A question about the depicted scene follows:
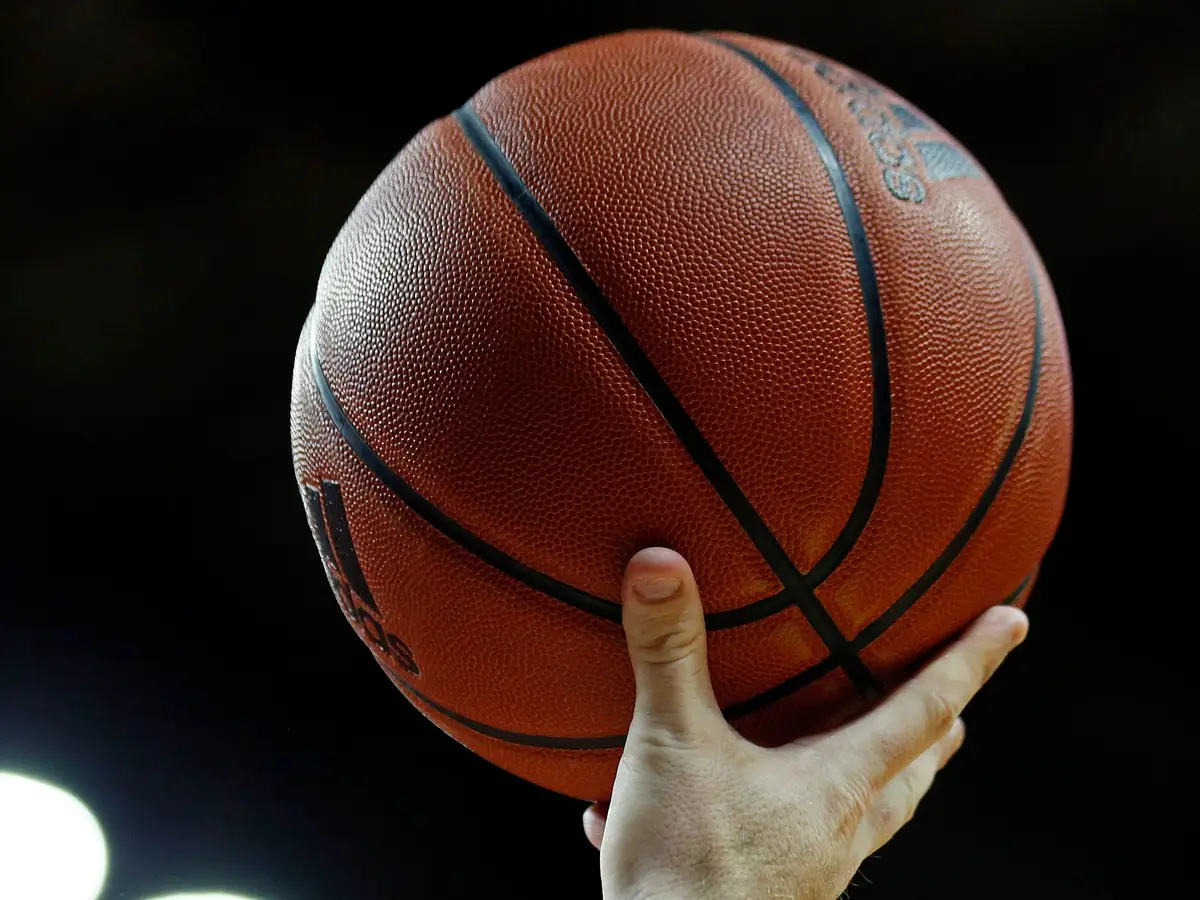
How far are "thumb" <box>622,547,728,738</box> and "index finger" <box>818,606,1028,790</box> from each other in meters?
0.13

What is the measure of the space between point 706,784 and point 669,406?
281mm

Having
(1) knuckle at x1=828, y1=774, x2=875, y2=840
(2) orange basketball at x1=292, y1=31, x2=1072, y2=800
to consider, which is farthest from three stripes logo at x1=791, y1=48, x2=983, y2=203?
(1) knuckle at x1=828, y1=774, x2=875, y2=840

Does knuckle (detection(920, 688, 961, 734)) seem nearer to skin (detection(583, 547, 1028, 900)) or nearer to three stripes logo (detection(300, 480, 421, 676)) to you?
skin (detection(583, 547, 1028, 900))

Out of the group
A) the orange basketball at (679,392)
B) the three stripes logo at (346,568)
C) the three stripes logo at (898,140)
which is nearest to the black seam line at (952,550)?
the orange basketball at (679,392)

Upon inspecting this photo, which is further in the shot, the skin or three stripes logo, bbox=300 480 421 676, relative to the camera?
three stripes logo, bbox=300 480 421 676

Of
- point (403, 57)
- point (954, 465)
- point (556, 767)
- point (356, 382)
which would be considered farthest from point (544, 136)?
point (403, 57)

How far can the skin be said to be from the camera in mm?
653

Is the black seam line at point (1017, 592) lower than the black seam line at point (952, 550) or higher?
lower

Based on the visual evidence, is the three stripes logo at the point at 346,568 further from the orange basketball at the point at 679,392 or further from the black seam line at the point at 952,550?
the black seam line at the point at 952,550

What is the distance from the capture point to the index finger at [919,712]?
28.6 inches

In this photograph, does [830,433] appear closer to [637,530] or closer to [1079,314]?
[637,530]

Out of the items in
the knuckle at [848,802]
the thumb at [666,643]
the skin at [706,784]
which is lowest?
the knuckle at [848,802]

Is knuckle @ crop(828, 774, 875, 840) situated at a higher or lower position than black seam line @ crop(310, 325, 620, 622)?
lower

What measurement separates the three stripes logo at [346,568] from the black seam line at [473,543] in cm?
6
